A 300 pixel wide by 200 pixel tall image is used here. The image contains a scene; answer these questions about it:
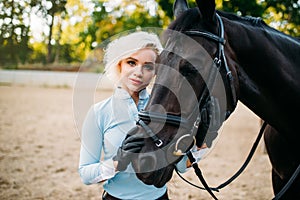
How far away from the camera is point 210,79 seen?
1797mm

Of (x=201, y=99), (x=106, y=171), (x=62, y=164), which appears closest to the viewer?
(x=201, y=99)

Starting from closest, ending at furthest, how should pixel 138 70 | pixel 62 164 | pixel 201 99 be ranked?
pixel 201 99, pixel 138 70, pixel 62 164

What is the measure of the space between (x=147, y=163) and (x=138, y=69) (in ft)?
2.07

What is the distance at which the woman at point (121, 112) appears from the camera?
2068 mm

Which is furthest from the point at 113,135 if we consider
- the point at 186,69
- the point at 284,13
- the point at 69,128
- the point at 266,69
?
the point at 69,128

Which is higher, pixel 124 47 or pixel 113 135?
pixel 124 47

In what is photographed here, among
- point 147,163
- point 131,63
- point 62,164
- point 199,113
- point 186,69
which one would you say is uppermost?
point 186,69

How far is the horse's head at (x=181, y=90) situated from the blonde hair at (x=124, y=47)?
0.24m

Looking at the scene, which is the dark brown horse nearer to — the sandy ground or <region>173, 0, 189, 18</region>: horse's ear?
<region>173, 0, 189, 18</region>: horse's ear

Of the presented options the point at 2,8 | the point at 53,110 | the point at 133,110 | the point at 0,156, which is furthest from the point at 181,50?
the point at 53,110

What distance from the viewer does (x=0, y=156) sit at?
6.64 meters

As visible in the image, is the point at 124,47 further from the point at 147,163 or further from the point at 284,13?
the point at 284,13

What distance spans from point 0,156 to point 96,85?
17.1 feet

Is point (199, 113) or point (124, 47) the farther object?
point (124, 47)
